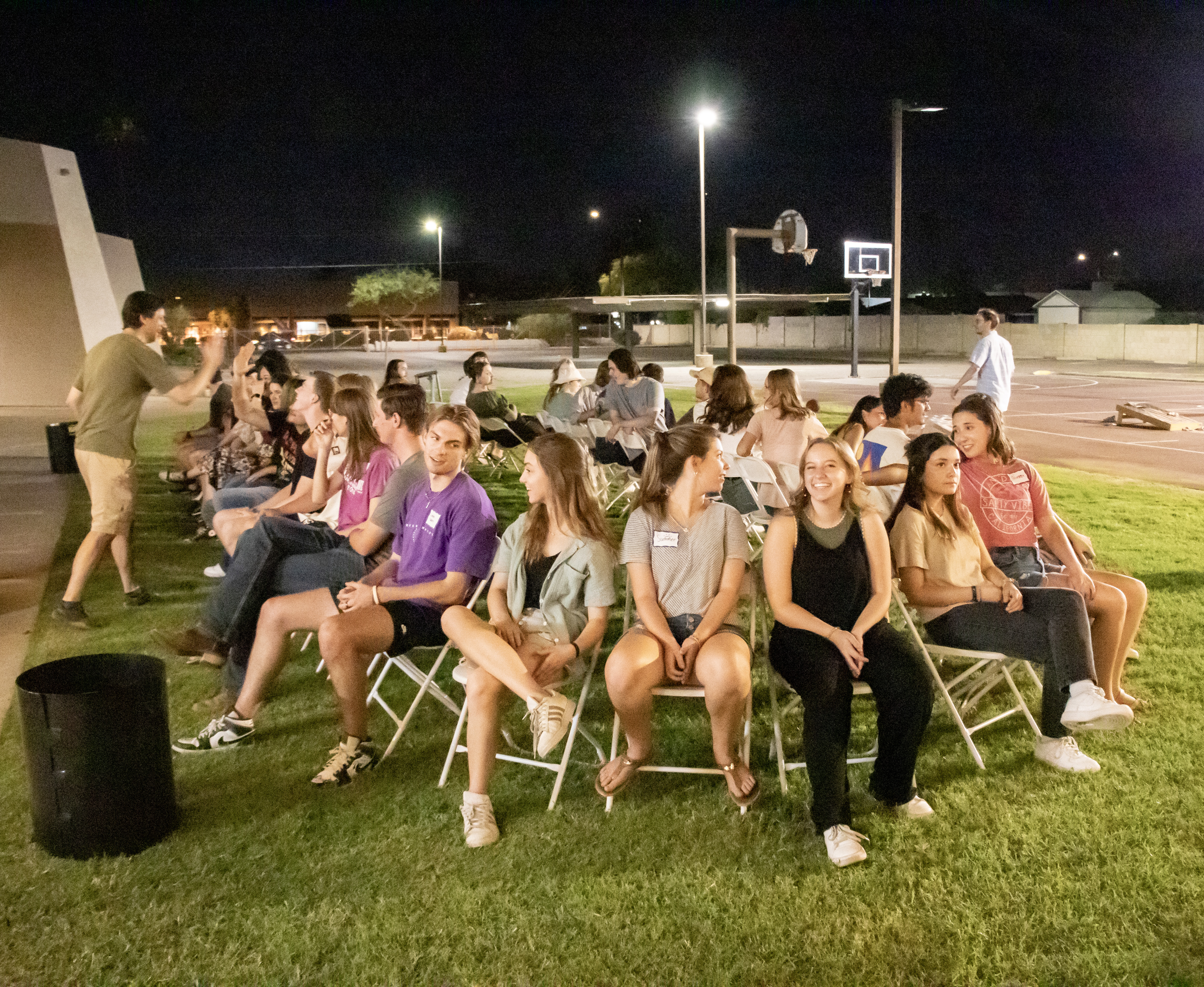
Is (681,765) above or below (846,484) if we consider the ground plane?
below

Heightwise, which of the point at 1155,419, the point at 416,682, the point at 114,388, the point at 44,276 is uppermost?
the point at 44,276

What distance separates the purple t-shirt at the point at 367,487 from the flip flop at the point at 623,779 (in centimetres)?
198

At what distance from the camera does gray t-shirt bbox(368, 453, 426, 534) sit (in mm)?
4723

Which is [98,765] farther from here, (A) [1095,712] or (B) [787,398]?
(B) [787,398]

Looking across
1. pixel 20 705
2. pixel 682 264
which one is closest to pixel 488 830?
pixel 20 705

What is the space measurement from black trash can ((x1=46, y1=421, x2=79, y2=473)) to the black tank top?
10490 mm

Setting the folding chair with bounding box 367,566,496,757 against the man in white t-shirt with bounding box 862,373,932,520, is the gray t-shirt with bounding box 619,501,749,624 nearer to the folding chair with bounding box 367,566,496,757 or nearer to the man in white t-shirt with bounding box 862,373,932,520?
the folding chair with bounding box 367,566,496,757

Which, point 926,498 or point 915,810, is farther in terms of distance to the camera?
point 926,498

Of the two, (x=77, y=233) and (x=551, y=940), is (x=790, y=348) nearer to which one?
(x=77, y=233)

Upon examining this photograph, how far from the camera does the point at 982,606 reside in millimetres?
4188

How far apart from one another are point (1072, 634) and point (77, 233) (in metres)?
22.2

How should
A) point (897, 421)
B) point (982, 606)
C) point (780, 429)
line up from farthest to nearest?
point (780, 429) → point (897, 421) → point (982, 606)

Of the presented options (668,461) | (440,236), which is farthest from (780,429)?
(440,236)

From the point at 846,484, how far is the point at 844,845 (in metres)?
1.29
